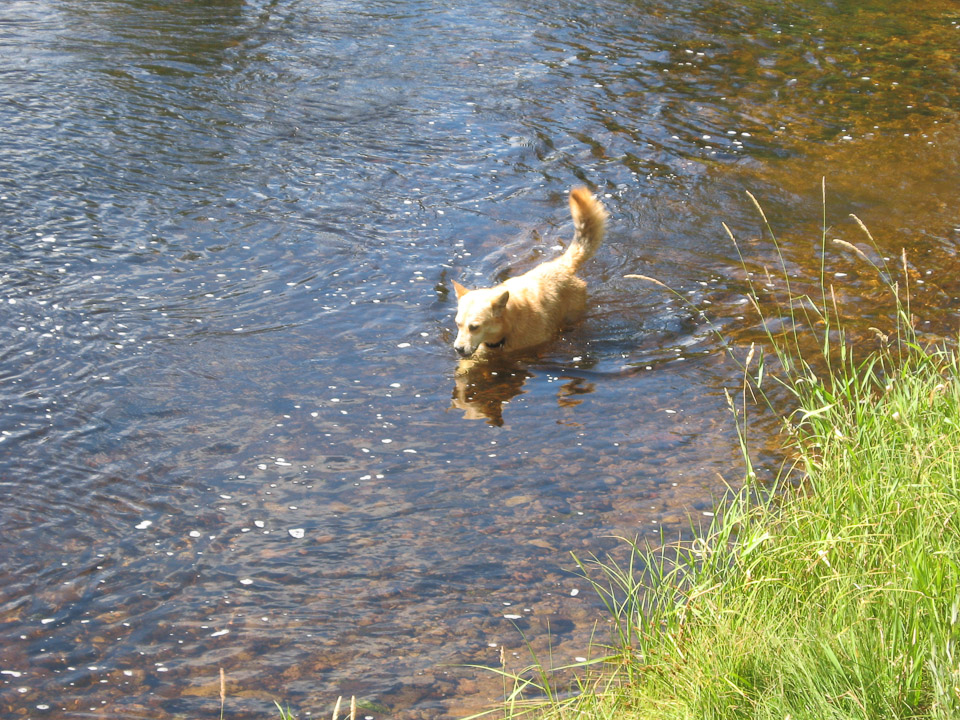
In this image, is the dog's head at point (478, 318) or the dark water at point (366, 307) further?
the dog's head at point (478, 318)

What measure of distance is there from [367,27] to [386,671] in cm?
1263

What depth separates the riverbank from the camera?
3156 millimetres

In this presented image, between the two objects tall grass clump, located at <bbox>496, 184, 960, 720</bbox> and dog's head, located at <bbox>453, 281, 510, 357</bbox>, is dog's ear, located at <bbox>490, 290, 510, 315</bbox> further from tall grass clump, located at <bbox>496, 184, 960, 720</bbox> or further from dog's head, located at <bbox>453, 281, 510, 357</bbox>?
tall grass clump, located at <bbox>496, 184, 960, 720</bbox>

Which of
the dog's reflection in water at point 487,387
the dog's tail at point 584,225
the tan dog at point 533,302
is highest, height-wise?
the dog's tail at point 584,225

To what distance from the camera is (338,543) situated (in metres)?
5.48

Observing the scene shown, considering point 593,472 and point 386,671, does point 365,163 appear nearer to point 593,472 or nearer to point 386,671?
point 593,472

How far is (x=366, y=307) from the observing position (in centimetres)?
815

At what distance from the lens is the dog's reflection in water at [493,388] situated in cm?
696

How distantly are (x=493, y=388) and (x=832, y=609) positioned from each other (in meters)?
3.95

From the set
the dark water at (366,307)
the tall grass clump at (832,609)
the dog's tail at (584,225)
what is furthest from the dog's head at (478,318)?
the tall grass clump at (832,609)

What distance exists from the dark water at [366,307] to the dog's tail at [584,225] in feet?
1.89

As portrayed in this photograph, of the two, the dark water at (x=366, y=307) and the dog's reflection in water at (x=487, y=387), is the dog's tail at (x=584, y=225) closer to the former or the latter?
the dark water at (x=366, y=307)

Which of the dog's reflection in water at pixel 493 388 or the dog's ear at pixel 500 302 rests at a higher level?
the dog's ear at pixel 500 302

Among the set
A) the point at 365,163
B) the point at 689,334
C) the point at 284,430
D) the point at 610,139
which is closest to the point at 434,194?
the point at 365,163
